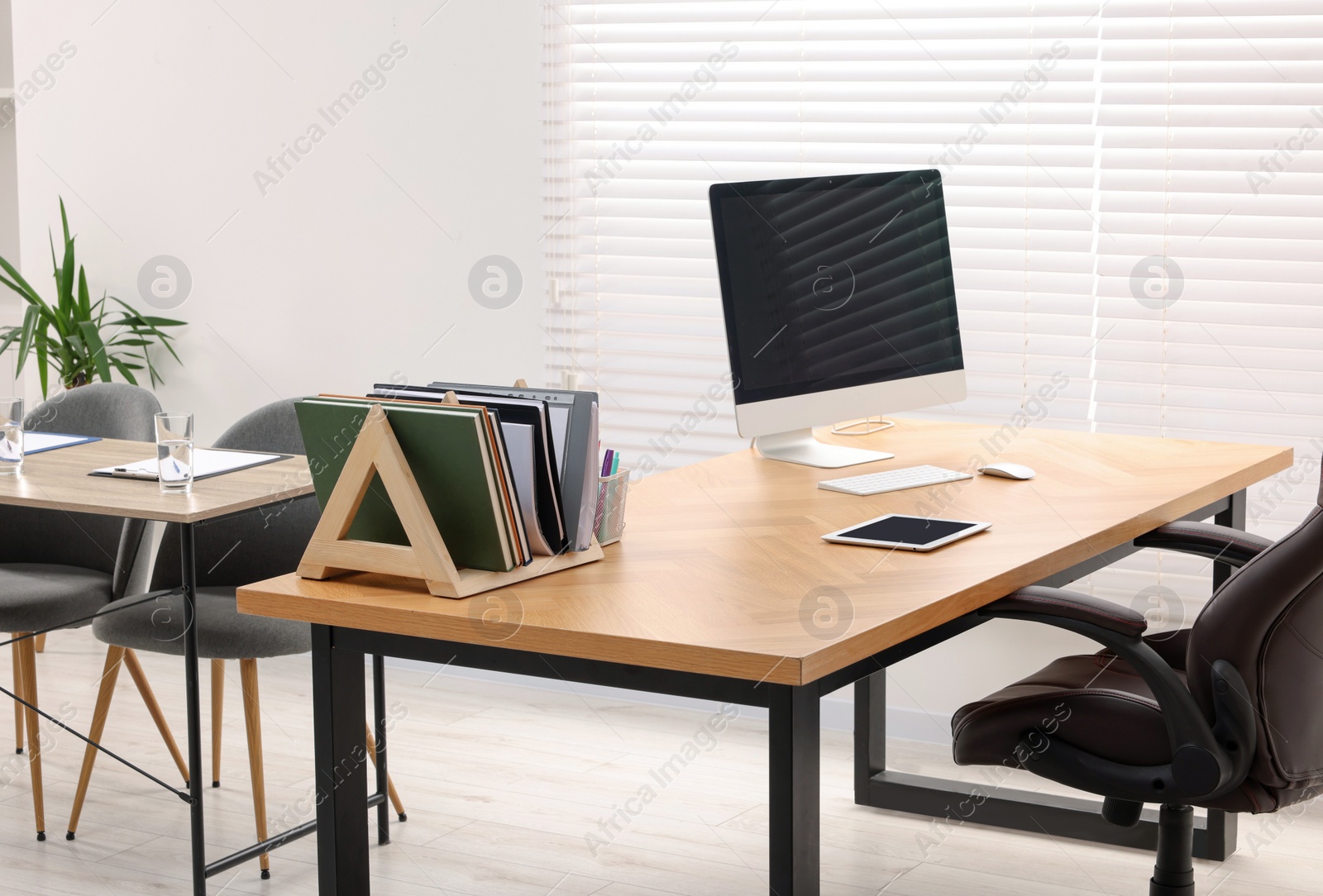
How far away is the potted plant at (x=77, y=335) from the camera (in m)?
4.36

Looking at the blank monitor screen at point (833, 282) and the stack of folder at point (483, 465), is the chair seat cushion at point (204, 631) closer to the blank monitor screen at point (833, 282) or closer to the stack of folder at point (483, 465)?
the stack of folder at point (483, 465)

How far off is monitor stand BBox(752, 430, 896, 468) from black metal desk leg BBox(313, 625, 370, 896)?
3.66 ft

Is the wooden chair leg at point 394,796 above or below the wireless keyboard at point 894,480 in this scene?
below

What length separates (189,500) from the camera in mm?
2660

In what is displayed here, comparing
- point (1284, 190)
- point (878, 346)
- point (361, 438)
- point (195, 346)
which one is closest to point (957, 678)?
point (878, 346)

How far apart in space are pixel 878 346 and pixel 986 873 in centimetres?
107

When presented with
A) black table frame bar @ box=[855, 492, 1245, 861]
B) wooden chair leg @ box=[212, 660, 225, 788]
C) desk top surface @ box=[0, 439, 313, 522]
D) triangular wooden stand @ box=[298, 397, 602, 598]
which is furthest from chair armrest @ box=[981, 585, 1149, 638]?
wooden chair leg @ box=[212, 660, 225, 788]

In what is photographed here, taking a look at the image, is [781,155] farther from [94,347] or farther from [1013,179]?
[94,347]

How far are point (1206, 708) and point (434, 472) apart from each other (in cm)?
110

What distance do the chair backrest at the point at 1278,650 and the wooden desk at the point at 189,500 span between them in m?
1.68

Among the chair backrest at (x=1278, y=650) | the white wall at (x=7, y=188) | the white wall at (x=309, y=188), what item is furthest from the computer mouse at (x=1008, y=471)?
the white wall at (x=7, y=188)

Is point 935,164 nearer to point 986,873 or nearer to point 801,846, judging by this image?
point 986,873

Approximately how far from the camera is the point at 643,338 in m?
3.85

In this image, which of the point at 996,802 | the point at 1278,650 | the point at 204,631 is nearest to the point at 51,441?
the point at 204,631
